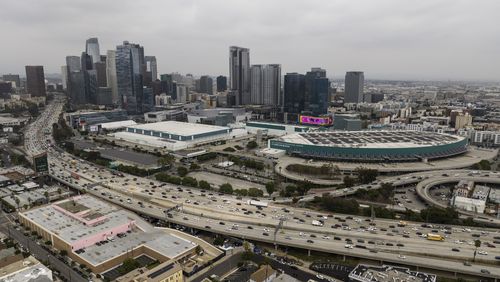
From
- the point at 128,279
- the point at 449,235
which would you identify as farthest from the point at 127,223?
the point at 449,235

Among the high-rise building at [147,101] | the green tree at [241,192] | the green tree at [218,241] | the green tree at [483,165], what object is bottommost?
the green tree at [218,241]

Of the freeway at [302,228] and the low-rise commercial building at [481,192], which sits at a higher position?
the low-rise commercial building at [481,192]

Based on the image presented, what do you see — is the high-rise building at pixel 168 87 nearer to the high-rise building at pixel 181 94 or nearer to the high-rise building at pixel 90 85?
the high-rise building at pixel 181 94

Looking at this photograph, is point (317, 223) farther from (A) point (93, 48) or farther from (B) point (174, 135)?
(A) point (93, 48)

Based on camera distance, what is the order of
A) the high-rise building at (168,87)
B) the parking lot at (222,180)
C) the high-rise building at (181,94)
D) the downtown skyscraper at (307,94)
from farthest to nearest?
the high-rise building at (168,87), the high-rise building at (181,94), the downtown skyscraper at (307,94), the parking lot at (222,180)

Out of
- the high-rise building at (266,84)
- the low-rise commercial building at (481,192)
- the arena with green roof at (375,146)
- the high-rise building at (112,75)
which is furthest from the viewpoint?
the high-rise building at (112,75)

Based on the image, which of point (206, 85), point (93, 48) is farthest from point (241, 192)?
point (93, 48)

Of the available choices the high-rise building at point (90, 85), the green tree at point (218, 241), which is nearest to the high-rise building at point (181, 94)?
the high-rise building at point (90, 85)

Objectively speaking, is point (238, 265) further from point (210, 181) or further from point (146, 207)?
point (210, 181)

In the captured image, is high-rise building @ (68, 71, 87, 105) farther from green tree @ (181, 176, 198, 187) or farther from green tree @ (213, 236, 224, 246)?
green tree @ (213, 236, 224, 246)
